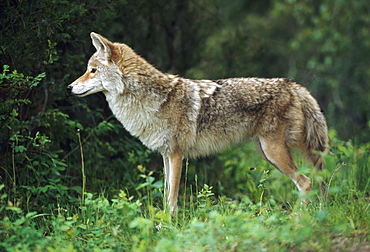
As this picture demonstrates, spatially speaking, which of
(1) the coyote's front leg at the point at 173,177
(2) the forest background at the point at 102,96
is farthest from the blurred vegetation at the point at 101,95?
(1) the coyote's front leg at the point at 173,177

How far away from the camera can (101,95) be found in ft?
23.9

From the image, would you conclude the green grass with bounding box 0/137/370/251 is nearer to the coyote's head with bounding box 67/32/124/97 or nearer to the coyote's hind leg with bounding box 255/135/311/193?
the coyote's hind leg with bounding box 255/135/311/193

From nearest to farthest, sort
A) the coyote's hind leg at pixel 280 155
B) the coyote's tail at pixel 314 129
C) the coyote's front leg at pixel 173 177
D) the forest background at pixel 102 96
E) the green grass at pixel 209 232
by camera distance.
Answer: the green grass at pixel 209 232 → the forest background at pixel 102 96 → the coyote's front leg at pixel 173 177 → the coyote's hind leg at pixel 280 155 → the coyote's tail at pixel 314 129

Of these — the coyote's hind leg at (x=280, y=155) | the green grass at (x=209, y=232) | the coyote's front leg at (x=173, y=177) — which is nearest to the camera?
the green grass at (x=209, y=232)

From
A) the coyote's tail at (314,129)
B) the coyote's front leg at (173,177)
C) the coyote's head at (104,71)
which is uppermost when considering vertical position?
the coyote's head at (104,71)

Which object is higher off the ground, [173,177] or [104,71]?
[104,71]

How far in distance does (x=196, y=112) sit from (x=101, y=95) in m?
2.25

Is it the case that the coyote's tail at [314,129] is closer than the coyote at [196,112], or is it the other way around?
the coyote at [196,112]

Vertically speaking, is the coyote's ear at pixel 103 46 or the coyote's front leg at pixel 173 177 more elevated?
the coyote's ear at pixel 103 46

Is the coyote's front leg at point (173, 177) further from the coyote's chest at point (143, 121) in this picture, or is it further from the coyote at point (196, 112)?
the coyote's chest at point (143, 121)

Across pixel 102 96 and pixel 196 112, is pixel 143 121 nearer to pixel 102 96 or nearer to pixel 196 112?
pixel 196 112

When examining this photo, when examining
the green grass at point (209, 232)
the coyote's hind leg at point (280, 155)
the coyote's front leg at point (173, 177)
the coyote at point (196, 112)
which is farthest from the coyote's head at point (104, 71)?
the coyote's hind leg at point (280, 155)

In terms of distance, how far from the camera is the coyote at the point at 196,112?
5.53m

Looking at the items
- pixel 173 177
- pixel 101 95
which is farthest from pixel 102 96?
pixel 173 177
